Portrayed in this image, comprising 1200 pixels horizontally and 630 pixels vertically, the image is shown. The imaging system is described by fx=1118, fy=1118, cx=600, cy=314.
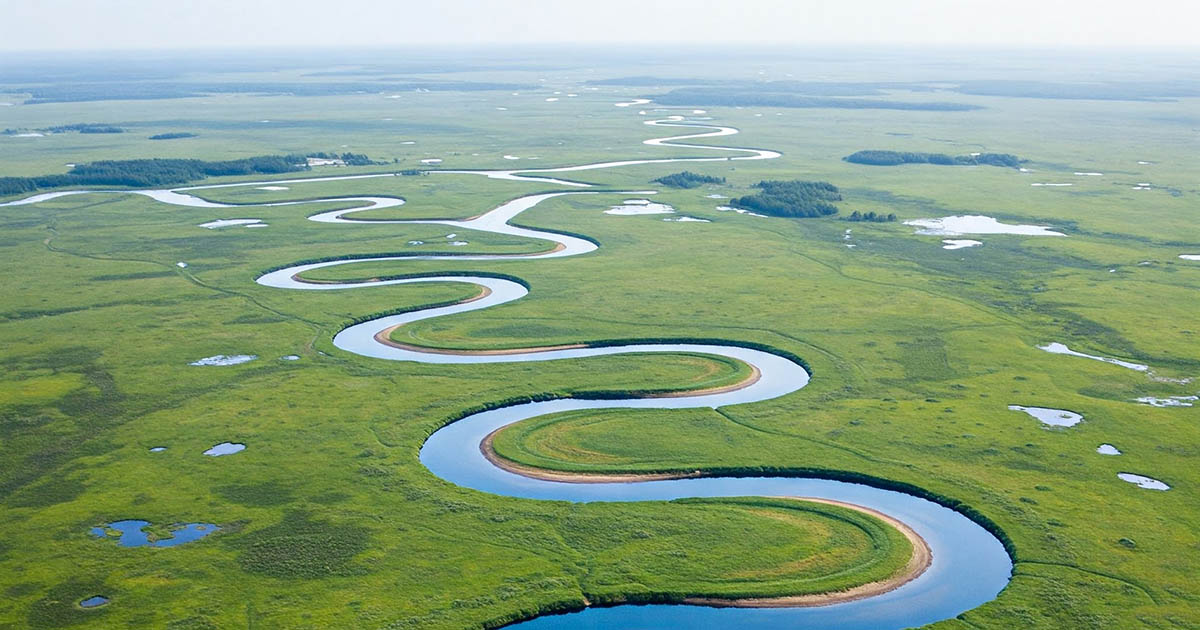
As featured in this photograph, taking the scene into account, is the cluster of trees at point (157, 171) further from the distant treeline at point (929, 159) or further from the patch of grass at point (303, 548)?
the patch of grass at point (303, 548)

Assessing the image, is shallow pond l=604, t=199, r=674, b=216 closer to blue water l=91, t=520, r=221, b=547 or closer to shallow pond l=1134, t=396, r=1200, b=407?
shallow pond l=1134, t=396, r=1200, b=407

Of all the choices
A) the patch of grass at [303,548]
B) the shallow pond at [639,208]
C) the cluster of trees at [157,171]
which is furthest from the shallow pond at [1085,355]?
the cluster of trees at [157,171]

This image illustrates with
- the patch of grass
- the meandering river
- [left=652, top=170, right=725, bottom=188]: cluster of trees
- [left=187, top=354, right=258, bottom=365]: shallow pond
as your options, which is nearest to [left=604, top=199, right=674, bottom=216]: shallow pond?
[left=652, top=170, right=725, bottom=188]: cluster of trees

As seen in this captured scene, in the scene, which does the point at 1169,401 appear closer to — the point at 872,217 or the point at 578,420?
the point at 578,420

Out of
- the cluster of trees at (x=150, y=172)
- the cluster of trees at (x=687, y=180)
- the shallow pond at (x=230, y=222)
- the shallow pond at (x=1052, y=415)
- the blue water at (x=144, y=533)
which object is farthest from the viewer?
the cluster of trees at (x=150, y=172)

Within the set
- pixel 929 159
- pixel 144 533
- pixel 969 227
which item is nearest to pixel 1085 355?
pixel 969 227

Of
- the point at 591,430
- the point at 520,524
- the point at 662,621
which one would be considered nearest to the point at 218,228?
the point at 591,430
